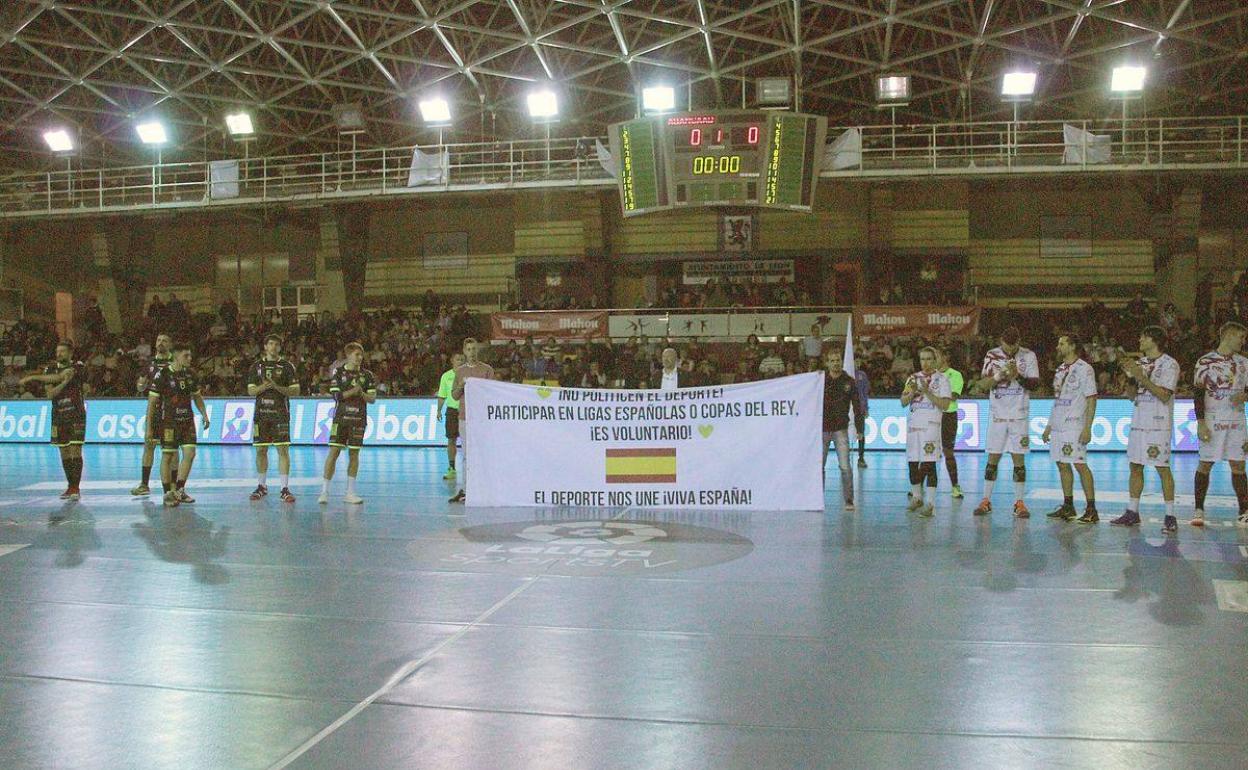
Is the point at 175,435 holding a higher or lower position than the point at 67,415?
lower

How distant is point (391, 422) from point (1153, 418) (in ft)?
53.5

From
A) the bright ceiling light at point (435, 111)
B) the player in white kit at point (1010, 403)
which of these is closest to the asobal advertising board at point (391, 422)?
the player in white kit at point (1010, 403)

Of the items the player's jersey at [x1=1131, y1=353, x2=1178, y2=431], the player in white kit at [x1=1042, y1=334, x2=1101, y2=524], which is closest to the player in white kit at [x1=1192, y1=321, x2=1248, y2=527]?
the player's jersey at [x1=1131, y1=353, x2=1178, y2=431]

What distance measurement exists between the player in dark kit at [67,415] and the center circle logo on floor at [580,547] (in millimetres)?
5897

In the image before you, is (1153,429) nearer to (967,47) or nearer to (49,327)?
(967,47)

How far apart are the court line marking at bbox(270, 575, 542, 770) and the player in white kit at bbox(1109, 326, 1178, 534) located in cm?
644

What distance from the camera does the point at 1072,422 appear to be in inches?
415

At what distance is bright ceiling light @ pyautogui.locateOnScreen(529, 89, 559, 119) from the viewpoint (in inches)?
1161

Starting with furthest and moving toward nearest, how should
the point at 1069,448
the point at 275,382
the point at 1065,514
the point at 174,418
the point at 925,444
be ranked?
the point at 174,418 → the point at 275,382 → the point at 925,444 → the point at 1065,514 → the point at 1069,448

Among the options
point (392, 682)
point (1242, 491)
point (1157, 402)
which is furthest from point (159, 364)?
point (1242, 491)

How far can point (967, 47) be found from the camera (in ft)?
96.5

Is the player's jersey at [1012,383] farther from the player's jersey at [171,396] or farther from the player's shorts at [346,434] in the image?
the player's jersey at [171,396]

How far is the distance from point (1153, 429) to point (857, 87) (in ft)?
81.4

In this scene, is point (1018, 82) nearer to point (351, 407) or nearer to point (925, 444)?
point (925, 444)
